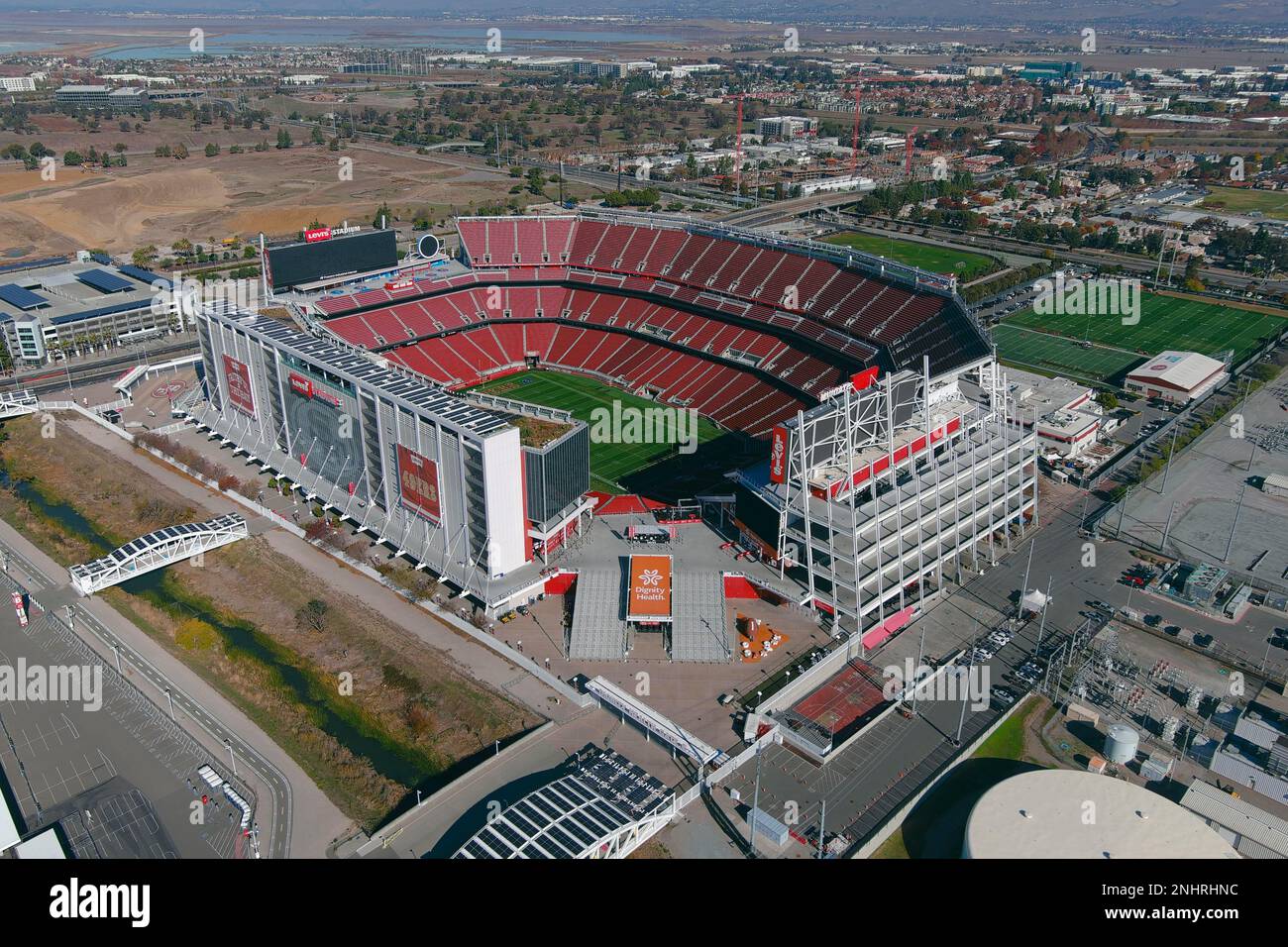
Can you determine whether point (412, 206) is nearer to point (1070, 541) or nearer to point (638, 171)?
point (638, 171)

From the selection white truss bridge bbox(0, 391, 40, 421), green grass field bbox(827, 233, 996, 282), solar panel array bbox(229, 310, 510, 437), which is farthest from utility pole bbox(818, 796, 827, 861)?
green grass field bbox(827, 233, 996, 282)

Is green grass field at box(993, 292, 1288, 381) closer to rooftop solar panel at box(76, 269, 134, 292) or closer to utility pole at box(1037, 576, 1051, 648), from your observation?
utility pole at box(1037, 576, 1051, 648)

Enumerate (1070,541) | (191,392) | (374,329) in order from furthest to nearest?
1. (374,329)
2. (191,392)
3. (1070,541)

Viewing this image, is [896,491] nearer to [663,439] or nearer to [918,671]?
[918,671]

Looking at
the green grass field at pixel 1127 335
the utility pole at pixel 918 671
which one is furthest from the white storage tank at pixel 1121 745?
the green grass field at pixel 1127 335

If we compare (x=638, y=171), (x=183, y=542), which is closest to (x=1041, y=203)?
(x=638, y=171)

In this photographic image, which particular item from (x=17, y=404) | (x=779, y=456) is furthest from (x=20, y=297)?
(x=779, y=456)
